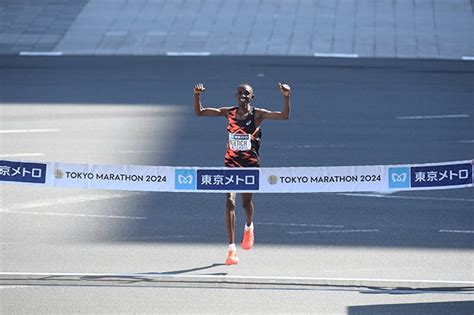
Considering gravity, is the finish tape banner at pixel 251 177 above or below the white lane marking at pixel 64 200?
below

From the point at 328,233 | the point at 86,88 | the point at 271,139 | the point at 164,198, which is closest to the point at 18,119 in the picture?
the point at 86,88

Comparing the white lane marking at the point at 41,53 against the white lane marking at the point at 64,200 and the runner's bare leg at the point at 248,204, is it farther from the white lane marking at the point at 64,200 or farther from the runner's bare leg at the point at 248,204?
the runner's bare leg at the point at 248,204

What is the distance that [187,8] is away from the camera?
38.4m

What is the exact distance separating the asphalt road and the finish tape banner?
114 centimetres

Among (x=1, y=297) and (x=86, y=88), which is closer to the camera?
(x=1, y=297)

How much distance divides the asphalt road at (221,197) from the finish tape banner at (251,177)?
3.72 feet

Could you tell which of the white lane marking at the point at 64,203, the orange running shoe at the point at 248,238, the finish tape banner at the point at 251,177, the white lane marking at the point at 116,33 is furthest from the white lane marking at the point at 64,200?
the white lane marking at the point at 116,33

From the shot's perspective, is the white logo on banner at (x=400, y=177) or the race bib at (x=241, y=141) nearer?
the white logo on banner at (x=400, y=177)

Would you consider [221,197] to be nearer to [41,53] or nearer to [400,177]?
[400,177]

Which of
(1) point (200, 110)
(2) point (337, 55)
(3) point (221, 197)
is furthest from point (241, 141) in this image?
(2) point (337, 55)

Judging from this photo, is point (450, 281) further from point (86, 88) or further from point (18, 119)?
point (86, 88)

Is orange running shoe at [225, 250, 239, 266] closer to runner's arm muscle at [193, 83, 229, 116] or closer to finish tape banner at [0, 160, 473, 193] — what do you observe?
finish tape banner at [0, 160, 473, 193]

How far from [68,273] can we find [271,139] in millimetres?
9357

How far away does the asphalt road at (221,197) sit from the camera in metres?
15.0
